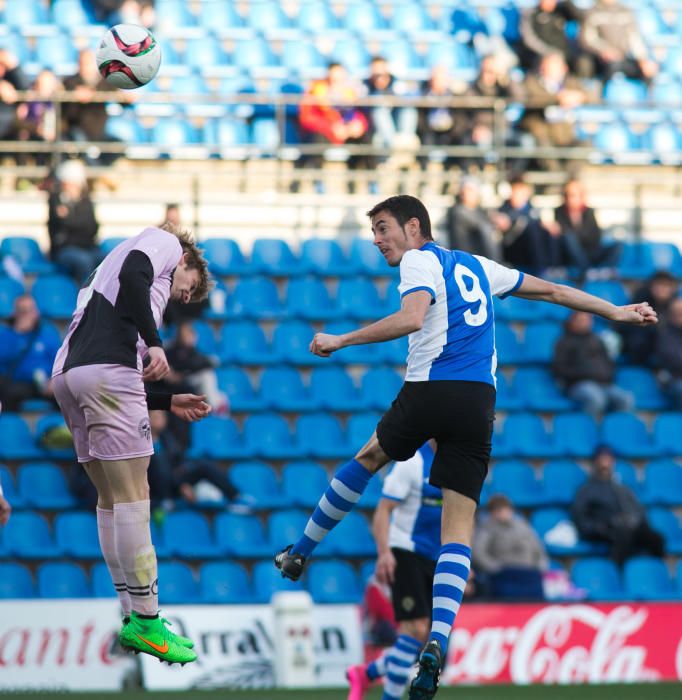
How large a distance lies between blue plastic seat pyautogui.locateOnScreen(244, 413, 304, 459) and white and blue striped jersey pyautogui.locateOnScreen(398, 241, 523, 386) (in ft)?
21.1

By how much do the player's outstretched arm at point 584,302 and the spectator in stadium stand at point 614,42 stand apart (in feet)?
38.6

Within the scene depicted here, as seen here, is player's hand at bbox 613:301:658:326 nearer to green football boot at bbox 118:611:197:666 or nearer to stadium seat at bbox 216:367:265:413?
green football boot at bbox 118:611:197:666

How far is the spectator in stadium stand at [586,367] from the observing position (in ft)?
49.6

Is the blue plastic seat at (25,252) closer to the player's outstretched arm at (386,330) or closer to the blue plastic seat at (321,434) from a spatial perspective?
the blue plastic seat at (321,434)

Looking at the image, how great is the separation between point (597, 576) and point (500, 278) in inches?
251

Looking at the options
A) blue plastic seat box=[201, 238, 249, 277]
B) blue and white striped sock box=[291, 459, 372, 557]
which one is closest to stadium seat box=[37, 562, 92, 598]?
blue plastic seat box=[201, 238, 249, 277]

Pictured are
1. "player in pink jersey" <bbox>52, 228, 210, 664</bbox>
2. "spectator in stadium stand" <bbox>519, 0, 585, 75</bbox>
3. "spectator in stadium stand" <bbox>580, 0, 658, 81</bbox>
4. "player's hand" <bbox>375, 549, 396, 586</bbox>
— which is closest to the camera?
"player in pink jersey" <bbox>52, 228, 210, 664</bbox>

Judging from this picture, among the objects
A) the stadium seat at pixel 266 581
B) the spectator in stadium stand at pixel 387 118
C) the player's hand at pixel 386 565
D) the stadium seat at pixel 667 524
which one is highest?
the spectator in stadium stand at pixel 387 118

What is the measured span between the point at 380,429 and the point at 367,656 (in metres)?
4.92

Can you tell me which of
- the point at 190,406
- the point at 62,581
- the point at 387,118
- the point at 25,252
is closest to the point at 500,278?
the point at 190,406

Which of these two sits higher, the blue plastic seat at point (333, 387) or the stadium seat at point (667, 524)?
the blue plastic seat at point (333, 387)

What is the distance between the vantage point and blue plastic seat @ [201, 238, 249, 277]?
1577cm

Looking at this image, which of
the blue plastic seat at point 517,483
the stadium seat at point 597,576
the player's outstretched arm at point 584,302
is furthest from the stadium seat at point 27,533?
the player's outstretched arm at point 584,302

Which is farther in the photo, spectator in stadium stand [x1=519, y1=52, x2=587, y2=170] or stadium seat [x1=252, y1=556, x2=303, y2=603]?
spectator in stadium stand [x1=519, y1=52, x2=587, y2=170]
